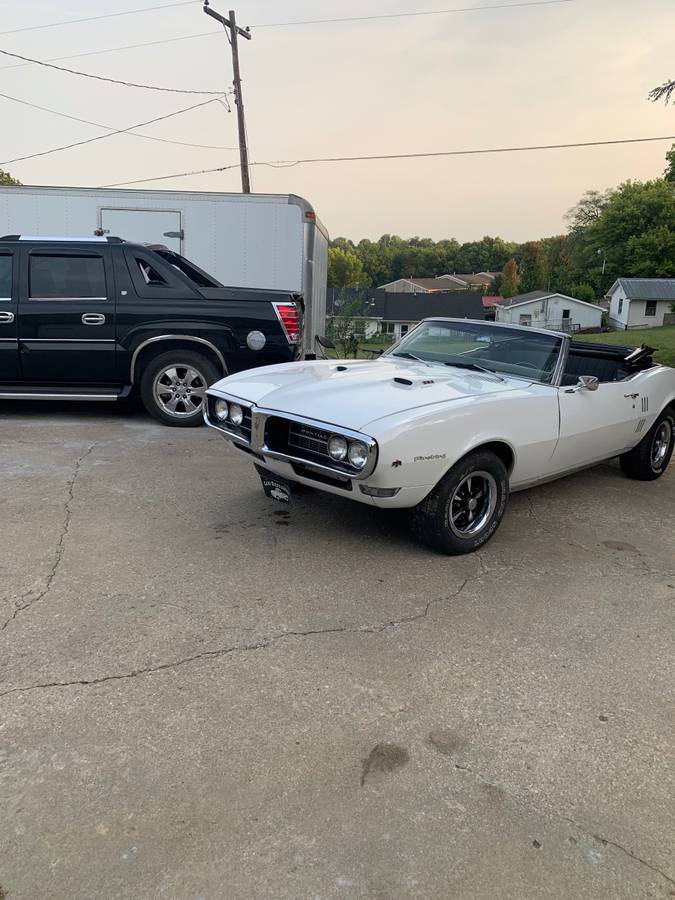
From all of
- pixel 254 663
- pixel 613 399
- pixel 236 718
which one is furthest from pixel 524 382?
pixel 236 718

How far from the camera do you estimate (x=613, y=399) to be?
541 cm

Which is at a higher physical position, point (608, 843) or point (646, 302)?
point (646, 302)

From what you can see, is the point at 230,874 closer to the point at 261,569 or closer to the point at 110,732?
the point at 110,732

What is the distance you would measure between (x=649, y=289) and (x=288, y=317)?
6961 cm

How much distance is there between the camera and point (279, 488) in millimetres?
4480

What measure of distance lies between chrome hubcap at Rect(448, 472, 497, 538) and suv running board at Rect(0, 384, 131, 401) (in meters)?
4.54

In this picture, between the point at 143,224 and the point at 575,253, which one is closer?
the point at 143,224

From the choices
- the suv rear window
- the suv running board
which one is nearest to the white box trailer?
the suv rear window

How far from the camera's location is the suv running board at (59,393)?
24.4 ft

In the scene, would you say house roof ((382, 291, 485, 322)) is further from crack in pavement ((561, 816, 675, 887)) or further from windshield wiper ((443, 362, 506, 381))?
crack in pavement ((561, 816, 675, 887))

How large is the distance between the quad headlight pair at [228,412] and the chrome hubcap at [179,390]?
9.87ft

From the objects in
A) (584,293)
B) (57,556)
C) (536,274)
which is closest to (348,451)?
(57,556)

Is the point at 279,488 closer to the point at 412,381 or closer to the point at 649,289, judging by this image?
the point at 412,381

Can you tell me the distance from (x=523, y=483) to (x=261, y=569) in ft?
6.26
